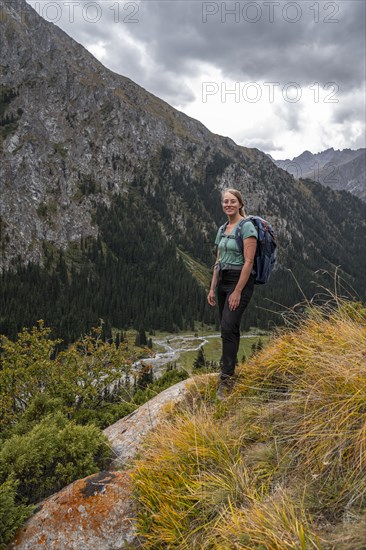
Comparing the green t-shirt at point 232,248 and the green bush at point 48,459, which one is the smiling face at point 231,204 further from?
the green bush at point 48,459

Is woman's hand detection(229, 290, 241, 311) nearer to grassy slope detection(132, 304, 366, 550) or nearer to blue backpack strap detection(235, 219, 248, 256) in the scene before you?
blue backpack strap detection(235, 219, 248, 256)

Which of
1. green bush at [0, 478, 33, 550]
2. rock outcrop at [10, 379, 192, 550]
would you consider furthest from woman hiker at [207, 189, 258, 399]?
green bush at [0, 478, 33, 550]

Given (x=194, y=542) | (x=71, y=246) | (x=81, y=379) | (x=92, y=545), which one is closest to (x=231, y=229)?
(x=194, y=542)

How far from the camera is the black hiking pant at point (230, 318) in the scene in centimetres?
622

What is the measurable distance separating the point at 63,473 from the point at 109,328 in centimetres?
12359

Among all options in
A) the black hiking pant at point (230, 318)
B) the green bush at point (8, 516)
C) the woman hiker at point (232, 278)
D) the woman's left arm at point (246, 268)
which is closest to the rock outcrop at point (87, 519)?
the green bush at point (8, 516)

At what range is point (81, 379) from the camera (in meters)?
19.0

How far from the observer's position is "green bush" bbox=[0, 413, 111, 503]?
17.2 feet

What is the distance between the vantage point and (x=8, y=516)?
446 centimetres

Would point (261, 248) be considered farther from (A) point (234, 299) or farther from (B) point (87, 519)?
(B) point (87, 519)

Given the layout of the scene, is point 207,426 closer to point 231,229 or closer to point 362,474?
point 362,474

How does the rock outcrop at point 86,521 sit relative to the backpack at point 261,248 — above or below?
below

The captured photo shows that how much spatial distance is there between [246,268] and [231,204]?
1.33 metres

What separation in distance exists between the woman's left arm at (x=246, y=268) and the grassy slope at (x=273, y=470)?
4.42ft
